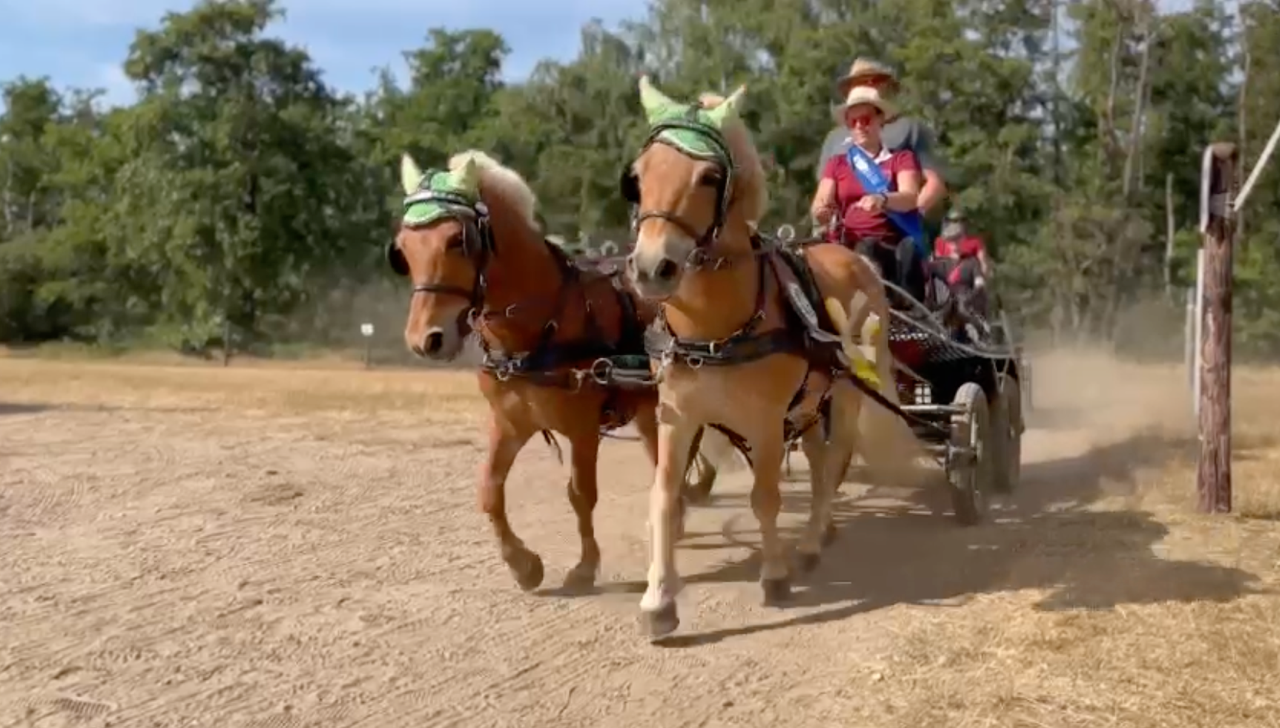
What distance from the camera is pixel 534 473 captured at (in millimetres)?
11898

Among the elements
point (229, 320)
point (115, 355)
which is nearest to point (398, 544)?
point (229, 320)

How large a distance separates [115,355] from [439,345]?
1705 inches

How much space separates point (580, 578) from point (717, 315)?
1.82 meters

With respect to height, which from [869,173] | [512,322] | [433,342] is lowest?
[433,342]

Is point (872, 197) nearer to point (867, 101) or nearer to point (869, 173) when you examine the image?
point (869, 173)

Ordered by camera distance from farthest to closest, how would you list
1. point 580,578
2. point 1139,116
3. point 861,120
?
point 1139,116, point 861,120, point 580,578

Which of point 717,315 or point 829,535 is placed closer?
point 717,315

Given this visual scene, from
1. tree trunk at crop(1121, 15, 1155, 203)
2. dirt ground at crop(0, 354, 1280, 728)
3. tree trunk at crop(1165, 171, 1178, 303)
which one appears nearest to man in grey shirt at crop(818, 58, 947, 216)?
dirt ground at crop(0, 354, 1280, 728)

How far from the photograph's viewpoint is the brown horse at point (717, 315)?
5457 millimetres

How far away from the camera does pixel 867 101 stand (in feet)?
26.7

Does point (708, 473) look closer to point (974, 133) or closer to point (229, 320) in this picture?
point (974, 133)

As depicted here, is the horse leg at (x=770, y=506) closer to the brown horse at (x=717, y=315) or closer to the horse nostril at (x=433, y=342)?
the brown horse at (x=717, y=315)

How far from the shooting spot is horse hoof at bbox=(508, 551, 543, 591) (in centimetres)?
686

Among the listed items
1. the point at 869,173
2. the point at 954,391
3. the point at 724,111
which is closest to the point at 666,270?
the point at 724,111
